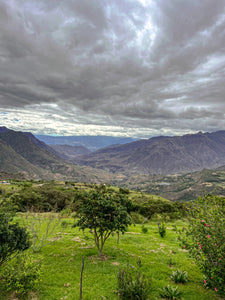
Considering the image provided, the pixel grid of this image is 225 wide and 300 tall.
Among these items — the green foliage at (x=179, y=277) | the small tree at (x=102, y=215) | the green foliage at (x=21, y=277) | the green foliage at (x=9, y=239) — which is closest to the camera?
the green foliage at (x=21, y=277)

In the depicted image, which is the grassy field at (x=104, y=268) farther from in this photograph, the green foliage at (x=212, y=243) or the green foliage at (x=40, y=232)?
the green foliage at (x=212, y=243)

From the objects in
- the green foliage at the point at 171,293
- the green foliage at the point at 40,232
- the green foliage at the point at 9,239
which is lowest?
the green foliage at the point at 40,232

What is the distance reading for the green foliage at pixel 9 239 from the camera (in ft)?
43.3

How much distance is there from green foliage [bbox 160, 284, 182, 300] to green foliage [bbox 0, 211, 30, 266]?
1274 centimetres

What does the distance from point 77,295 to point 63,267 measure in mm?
5425

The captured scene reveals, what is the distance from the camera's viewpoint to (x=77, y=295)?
43.8 feet

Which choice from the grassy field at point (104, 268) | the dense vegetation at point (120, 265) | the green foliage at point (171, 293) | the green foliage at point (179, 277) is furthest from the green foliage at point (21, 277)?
the green foliage at point (179, 277)

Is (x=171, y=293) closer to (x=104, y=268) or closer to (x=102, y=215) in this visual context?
(x=104, y=268)

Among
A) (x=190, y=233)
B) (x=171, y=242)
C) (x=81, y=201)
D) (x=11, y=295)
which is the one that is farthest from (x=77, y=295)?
(x=171, y=242)

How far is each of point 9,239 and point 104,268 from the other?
10464 millimetres

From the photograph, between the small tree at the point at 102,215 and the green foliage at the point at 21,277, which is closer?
the green foliage at the point at 21,277

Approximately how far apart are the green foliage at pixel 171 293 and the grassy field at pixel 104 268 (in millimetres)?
464

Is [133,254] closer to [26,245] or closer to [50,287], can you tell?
[50,287]

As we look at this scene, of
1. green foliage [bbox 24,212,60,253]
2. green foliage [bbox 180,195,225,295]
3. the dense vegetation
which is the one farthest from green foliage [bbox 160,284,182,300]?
green foliage [bbox 24,212,60,253]
